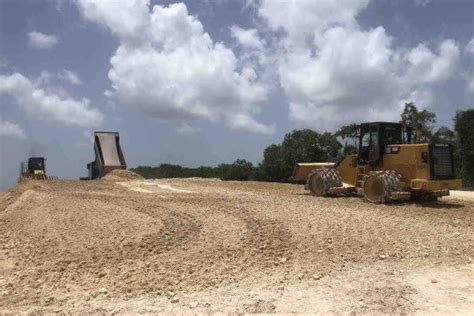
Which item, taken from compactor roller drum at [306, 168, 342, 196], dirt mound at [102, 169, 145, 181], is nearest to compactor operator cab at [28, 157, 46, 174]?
dirt mound at [102, 169, 145, 181]

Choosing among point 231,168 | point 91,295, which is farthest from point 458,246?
point 231,168

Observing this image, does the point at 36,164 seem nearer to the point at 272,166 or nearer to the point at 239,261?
the point at 272,166

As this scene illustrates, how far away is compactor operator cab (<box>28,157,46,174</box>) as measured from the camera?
4047 centimetres

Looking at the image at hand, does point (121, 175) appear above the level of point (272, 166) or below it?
below

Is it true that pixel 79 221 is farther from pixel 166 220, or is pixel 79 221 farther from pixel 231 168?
pixel 231 168

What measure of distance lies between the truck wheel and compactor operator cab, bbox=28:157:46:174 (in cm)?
2917

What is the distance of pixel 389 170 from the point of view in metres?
17.9

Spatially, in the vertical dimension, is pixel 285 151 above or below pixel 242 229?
above

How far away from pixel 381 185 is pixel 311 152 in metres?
30.8

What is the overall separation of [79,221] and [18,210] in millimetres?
6045

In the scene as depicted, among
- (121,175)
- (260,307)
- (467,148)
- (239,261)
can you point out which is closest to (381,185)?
(239,261)

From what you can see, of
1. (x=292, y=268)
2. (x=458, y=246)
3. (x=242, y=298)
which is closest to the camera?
(x=242, y=298)

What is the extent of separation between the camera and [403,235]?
1077 cm

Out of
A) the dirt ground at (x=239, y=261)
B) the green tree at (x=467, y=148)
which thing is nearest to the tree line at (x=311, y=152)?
the green tree at (x=467, y=148)
